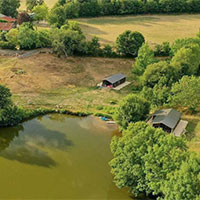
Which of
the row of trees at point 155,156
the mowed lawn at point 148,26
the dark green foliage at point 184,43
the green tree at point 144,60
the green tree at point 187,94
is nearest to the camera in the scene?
the row of trees at point 155,156

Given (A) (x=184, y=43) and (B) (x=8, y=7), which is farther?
(B) (x=8, y=7)

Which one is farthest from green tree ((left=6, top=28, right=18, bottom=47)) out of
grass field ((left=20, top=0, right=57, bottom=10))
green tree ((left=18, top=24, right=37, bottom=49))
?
grass field ((left=20, top=0, right=57, bottom=10))

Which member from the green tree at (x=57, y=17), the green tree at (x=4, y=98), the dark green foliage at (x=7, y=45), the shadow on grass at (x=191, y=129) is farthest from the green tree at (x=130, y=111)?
the green tree at (x=57, y=17)

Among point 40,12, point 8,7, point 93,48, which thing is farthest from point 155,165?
point 8,7

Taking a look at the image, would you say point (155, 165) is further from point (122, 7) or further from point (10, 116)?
point (122, 7)

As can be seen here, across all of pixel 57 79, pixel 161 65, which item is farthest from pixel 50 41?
pixel 161 65

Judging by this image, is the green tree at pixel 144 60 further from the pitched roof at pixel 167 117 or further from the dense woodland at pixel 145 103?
the pitched roof at pixel 167 117
